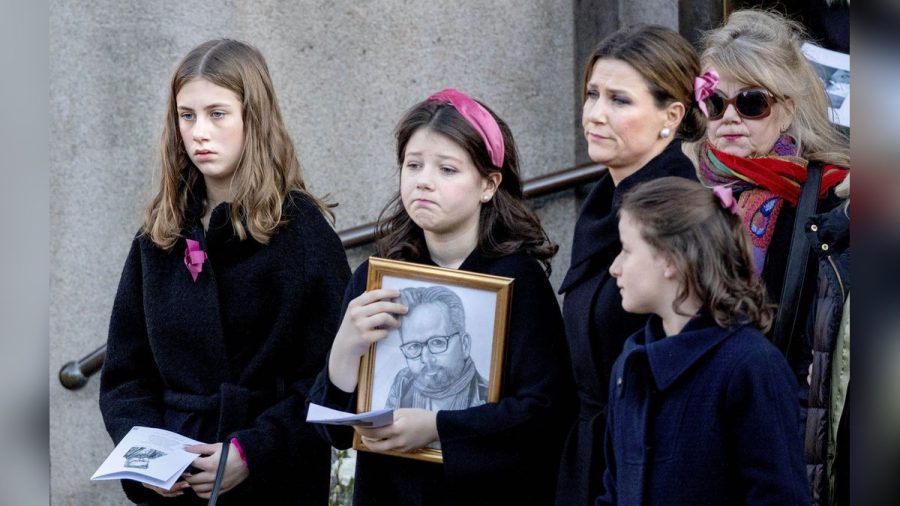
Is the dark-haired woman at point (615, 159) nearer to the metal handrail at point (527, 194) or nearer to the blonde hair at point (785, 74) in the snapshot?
the blonde hair at point (785, 74)

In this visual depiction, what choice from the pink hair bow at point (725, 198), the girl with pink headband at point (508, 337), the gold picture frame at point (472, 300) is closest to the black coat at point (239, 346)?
the girl with pink headband at point (508, 337)

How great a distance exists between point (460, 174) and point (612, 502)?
0.97 meters

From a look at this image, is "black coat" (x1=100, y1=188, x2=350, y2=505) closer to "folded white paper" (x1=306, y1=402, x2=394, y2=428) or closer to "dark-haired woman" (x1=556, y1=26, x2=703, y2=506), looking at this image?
"folded white paper" (x1=306, y1=402, x2=394, y2=428)

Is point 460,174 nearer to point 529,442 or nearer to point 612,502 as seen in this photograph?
point 529,442

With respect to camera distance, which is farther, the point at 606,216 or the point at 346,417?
the point at 606,216

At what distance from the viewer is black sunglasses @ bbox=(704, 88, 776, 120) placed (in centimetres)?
339

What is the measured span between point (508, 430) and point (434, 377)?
0.24 metres

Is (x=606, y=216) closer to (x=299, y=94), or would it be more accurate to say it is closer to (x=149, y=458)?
(x=149, y=458)

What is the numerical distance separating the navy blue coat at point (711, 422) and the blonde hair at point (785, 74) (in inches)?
52.4

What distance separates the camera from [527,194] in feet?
16.2

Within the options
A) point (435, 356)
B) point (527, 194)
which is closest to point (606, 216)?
point (435, 356)

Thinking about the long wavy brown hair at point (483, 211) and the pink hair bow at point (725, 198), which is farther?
the long wavy brown hair at point (483, 211)

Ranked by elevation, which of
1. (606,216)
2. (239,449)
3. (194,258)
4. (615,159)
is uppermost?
(615,159)

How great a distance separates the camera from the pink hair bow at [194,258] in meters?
3.18
